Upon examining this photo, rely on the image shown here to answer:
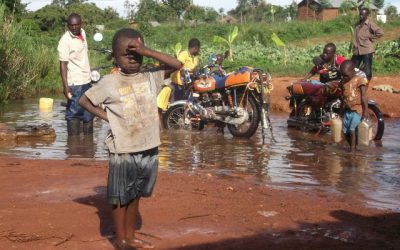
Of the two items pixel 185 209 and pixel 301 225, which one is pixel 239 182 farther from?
pixel 301 225

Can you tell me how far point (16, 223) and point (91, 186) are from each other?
131cm

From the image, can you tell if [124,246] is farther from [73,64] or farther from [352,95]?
[73,64]

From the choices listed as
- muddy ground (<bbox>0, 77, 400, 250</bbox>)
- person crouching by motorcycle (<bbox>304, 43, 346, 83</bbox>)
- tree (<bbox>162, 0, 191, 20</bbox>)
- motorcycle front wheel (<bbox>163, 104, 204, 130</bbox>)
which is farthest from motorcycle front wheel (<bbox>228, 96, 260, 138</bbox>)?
tree (<bbox>162, 0, 191, 20</bbox>)

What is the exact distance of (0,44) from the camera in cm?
1381

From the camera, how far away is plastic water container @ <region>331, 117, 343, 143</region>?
844 cm

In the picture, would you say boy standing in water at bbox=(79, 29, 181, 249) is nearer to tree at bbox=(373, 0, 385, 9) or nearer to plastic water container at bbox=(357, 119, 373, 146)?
plastic water container at bbox=(357, 119, 373, 146)

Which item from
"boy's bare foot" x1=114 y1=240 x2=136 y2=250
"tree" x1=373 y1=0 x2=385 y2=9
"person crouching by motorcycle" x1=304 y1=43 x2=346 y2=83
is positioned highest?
"tree" x1=373 y1=0 x2=385 y2=9

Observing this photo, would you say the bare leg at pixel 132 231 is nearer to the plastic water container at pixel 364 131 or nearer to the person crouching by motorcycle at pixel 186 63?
the plastic water container at pixel 364 131

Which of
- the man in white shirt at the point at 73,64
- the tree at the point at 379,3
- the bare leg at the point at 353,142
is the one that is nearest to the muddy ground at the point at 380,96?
the bare leg at the point at 353,142

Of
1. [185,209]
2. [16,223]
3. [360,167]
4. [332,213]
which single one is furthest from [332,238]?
[360,167]

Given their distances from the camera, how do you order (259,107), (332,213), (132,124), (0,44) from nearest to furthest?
1. (132,124)
2. (332,213)
3. (259,107)
4. (0,44)

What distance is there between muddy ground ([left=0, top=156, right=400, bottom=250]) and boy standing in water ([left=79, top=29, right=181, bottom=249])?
1.10 feet

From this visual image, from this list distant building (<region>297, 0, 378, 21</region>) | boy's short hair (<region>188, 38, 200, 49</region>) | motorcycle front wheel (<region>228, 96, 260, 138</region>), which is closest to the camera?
motorcycle front wheel (<region>228, 96, 260, 138</region>)

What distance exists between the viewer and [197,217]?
4.55m
